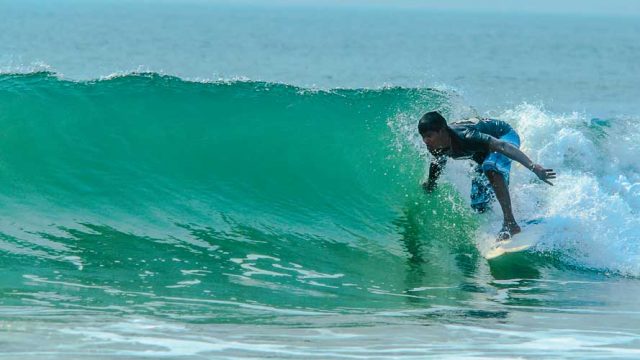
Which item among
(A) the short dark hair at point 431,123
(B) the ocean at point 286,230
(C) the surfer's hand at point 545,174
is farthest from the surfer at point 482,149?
(B) the ocean at point 286,230

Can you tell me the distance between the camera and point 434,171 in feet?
29.0

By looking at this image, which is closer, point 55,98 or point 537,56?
point 55,98

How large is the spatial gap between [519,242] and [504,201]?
377mm

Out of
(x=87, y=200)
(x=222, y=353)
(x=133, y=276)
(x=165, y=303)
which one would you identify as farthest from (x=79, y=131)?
(x=222, y=353)

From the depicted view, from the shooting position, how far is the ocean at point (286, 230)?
20.5ft

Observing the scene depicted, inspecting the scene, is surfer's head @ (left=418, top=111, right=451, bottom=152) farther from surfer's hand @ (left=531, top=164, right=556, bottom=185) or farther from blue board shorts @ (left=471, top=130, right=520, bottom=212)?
surfer's hand @ (left=531, top=164, right=556, bottom=185)

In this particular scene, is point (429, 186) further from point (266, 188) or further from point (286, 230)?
point (266, 188)

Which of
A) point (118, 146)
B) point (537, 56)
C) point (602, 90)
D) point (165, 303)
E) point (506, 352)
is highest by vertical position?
point (537, 56)

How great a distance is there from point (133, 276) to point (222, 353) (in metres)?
2.14

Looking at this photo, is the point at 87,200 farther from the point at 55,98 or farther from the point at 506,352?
the point at 506,352

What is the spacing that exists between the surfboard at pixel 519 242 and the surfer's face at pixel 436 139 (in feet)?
3.15

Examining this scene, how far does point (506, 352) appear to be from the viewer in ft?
19.3

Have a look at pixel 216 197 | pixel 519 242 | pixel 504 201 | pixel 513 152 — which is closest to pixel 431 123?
pixel 513 152

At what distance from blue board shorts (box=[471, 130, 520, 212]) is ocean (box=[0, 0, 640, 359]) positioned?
0.99ft
